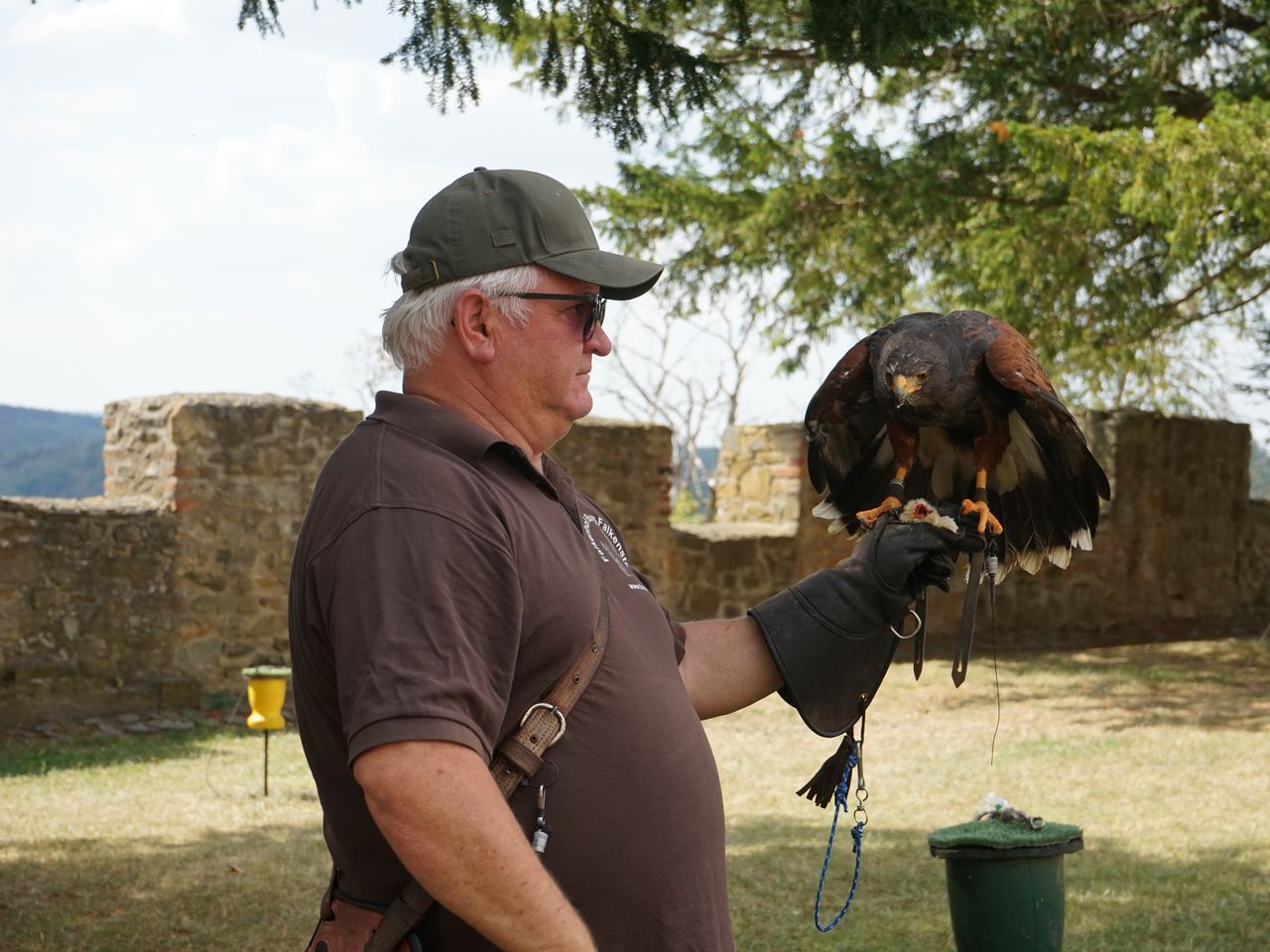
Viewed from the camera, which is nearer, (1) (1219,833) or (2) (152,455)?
(1) (1219,833)

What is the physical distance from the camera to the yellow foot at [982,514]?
2.66m

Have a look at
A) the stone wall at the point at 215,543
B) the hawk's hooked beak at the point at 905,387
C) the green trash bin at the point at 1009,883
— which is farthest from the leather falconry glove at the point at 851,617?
the stone wall at the point at 215,543

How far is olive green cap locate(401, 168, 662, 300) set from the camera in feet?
6.08

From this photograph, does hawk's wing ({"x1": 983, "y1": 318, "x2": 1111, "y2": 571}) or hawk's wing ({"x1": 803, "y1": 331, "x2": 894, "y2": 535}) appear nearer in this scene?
hawk's wing ({"x1": 983, "y1": 318, "x2": 1111, "y2": 571})

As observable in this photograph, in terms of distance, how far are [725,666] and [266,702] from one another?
5.56 m

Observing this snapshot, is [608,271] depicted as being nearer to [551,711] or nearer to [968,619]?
[551,711]

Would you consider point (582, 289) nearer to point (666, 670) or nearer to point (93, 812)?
point (666, 670)

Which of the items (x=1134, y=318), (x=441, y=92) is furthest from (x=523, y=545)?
(x=1134, y=318)

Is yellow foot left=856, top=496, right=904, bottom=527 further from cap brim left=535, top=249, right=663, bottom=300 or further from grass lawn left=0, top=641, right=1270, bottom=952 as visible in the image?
grass lawn left=0, top=641, right=1270, bottom=952

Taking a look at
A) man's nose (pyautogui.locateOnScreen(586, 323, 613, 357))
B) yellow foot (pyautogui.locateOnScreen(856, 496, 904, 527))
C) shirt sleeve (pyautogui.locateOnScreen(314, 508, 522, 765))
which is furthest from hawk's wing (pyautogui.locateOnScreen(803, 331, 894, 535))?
shirt sleeve (pyautogui.locateOnScreen(314, 508, 522, 765))

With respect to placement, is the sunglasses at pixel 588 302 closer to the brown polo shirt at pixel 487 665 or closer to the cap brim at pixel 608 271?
the cap brim at pixel 608 271

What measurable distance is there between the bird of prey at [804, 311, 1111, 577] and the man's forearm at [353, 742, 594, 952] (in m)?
1.35

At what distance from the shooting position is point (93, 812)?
266 inches

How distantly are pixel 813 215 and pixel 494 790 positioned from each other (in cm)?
984
